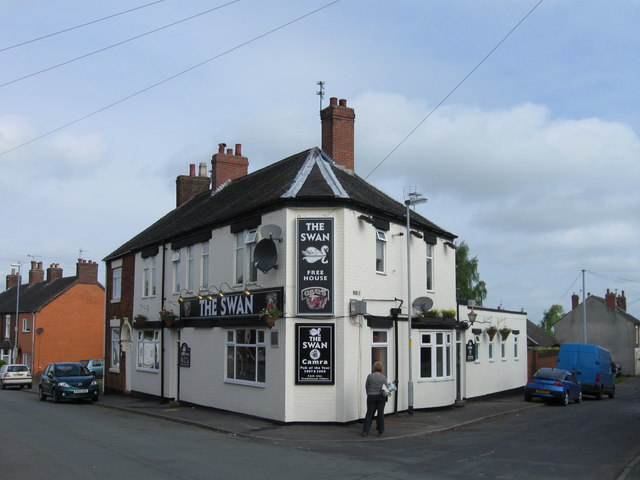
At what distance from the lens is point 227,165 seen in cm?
2906

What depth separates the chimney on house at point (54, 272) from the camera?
59.9 meters

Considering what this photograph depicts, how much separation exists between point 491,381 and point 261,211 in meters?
15.0

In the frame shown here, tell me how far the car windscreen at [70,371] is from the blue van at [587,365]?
874 inches

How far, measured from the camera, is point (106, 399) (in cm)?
2716

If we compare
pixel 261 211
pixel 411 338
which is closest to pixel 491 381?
pixel 411 338

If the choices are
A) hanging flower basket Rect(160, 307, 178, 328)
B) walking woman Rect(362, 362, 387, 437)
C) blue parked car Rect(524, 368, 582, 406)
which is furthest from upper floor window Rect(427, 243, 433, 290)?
hanging flower basket Rect(160, 307, 178, 328)

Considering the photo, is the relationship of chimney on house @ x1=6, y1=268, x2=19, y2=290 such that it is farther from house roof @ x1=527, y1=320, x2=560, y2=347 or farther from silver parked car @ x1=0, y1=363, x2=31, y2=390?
house roof @ x1=527, y1=320, x2=560, y2=347

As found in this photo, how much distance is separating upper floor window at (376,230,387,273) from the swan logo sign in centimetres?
220

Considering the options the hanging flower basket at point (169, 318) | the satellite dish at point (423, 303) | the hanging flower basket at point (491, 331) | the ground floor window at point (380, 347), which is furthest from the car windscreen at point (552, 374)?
the hanging flower basket at point (169, 318)

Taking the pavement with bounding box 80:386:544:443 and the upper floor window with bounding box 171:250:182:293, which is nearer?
the pavement with bounding box 80:386:544:443

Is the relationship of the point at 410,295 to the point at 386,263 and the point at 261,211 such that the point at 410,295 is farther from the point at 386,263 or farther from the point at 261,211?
the point at 261,211

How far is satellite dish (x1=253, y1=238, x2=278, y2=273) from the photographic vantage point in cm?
1791

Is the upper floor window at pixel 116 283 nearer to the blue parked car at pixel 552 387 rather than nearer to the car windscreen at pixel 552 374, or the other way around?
the blue parked car at pixel 552 387

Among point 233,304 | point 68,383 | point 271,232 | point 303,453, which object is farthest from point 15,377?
point 303,453
